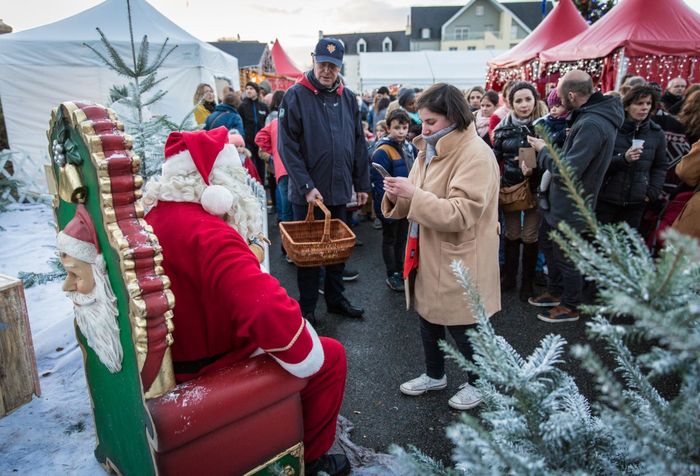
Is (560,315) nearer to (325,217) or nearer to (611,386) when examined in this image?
(325,217)

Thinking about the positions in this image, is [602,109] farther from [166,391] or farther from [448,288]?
[166,391]

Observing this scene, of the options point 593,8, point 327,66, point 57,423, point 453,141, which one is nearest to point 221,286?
point 453,141

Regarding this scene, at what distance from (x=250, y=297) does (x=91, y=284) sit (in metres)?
0.55

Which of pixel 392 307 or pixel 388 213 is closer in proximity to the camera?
pixel 388 213

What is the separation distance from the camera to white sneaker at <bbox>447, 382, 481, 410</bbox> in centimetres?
266

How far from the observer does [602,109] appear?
324 cm

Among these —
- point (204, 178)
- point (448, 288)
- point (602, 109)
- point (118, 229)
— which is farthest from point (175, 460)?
point (602, 109)

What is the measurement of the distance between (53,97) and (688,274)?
32.6 ft

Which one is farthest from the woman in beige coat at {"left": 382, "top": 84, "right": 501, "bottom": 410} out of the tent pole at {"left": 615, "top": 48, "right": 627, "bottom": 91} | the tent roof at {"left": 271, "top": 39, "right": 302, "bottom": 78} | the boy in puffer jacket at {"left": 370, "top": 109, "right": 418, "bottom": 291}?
the tent roof at {"left": 271, "top": 39, "right": 302, "bottom": 78}

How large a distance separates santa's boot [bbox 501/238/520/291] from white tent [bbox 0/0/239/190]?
605 centimetres

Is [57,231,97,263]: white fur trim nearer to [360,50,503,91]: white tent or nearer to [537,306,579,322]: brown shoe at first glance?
[537,306,579,322]: brown shoe

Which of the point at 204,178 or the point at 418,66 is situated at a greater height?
the point at 418,66

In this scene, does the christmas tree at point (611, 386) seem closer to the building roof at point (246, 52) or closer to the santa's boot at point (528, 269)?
the santa's boot at point (528, 269)

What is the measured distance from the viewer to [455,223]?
222 cm
